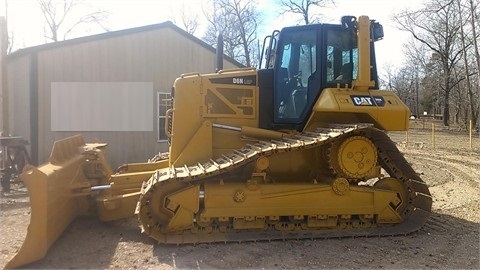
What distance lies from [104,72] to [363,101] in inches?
355

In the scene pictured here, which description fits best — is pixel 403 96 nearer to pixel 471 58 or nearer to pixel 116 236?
pixel 471 58

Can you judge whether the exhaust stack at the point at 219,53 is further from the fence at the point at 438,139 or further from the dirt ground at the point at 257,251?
the fence at the point at 438,139

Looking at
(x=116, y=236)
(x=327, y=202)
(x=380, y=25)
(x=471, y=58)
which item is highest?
(x=471, y=58)

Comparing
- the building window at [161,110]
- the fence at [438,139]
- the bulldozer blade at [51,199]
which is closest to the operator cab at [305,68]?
the bulldozer blade at [51,199]

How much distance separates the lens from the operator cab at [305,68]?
19.9 ft

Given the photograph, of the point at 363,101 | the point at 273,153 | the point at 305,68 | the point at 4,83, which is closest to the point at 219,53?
the point at 305,68

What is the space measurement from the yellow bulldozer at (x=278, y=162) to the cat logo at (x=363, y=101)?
0.7 inches

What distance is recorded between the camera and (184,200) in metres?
5.36

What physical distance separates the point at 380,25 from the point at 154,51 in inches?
337

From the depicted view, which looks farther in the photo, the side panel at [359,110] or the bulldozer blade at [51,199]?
the side panel at [359,110]

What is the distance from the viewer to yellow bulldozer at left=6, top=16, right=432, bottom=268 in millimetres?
5398

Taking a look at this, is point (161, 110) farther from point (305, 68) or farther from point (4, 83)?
point (305, 68)

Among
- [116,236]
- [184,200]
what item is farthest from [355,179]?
[116,236]

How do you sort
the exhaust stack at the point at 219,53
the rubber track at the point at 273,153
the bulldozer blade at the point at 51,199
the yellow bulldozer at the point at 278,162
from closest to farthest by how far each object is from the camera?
the bulldozer blade at the point at 51,199 → the rubber track at the point at 273,153 → the yellow bulldozer at the point at 278,162 → the exhaust stack at the point at 219,53
